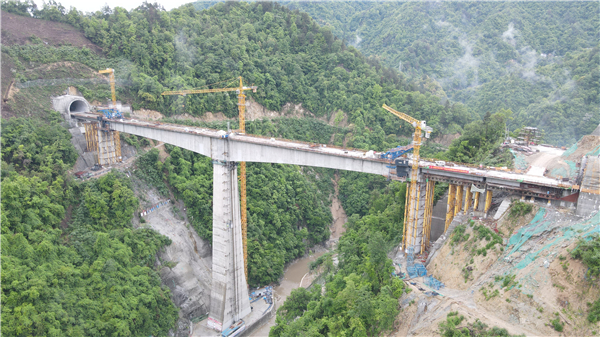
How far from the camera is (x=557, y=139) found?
77.3 metres

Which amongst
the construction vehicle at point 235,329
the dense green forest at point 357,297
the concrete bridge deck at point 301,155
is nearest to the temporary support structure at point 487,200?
the concrete bridge deck at point 301,155

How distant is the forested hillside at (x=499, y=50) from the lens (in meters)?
81.6

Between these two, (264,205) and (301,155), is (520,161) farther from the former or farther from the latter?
(264,205)

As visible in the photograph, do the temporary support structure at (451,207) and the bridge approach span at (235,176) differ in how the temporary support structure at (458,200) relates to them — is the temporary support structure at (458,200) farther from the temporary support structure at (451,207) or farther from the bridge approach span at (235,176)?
the temporary support structure at (451,207)

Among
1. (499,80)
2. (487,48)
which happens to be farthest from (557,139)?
(487,48)

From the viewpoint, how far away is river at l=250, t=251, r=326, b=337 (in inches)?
1912

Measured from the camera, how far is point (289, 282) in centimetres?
5606

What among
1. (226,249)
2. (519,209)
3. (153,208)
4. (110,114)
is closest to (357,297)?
(519,209)

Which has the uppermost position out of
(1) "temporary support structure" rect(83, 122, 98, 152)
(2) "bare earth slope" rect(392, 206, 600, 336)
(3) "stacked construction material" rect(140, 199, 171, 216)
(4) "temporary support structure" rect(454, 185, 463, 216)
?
(1) "temporary support structure" rect(83, 122, 98, 152)

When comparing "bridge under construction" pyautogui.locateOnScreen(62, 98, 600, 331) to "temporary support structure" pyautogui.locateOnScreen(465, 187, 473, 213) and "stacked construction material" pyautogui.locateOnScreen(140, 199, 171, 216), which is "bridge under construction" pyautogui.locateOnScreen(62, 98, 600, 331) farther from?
"stacked construction material" pyautogui.locateOnScreen(140, 199, 171, 216)

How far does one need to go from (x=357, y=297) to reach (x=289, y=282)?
26265 millimetres

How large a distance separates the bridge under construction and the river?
2.98m

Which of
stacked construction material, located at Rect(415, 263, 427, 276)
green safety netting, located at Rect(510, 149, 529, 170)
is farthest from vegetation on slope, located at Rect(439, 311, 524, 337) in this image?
green safety netting, located at Rect(510, 149, 529, 170)

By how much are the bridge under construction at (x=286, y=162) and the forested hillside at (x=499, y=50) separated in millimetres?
54841
